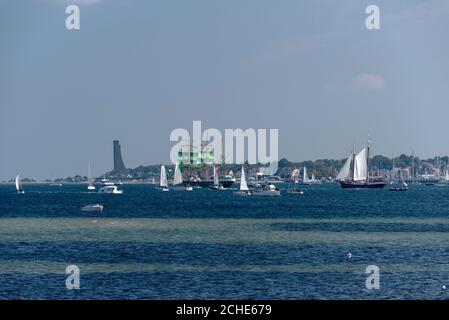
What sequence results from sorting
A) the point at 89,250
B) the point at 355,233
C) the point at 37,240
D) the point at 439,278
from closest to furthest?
the point at 439,278 → the point at 89,250 → the point at 37,240 → the point at 355,233

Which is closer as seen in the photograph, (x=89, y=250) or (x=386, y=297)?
(x=386, y=297)

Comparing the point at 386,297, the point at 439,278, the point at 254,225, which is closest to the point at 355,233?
the point at 254,225
